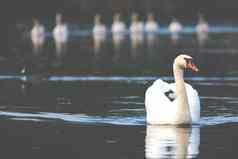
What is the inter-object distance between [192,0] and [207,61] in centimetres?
6346

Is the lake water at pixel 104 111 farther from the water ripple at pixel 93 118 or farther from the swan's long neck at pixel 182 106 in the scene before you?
the swan's long neck at pixel 182 106

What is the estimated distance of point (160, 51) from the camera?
1966 inches

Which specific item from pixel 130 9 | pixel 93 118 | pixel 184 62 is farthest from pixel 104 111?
pixel 130 9

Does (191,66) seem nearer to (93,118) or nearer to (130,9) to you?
(93,118)

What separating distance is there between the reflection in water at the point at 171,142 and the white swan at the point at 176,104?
0.18 metres

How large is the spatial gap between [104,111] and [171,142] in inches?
196

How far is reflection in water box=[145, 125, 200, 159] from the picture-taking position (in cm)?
1723

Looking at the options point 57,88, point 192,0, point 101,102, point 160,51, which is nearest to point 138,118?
point 101,102

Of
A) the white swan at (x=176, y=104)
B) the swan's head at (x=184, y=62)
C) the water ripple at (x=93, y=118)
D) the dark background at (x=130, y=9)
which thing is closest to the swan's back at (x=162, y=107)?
the white swan at (x=176, y=104)

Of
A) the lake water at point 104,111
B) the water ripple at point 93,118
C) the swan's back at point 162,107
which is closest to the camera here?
the lake water at point 104,111

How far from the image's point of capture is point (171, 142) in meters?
18.6

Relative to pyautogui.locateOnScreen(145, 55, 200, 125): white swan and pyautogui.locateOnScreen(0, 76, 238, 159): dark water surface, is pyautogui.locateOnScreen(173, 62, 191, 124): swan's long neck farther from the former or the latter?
pyautogui.locateOnScreen(0, 76, 238, 159): dark water surface

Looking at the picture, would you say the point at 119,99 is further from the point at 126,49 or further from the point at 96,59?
the point at 126,49

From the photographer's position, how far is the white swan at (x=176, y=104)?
20531 millimetres
